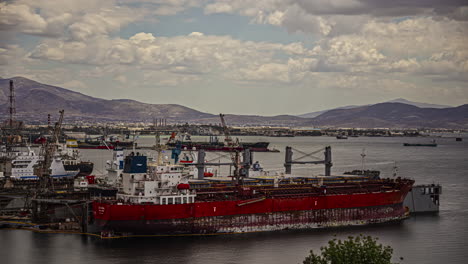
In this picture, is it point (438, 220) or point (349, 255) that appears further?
point (438, 220)

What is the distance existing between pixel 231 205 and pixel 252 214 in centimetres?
172

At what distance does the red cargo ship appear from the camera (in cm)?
3241

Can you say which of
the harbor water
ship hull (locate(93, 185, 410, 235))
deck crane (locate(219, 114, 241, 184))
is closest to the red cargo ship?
ship hull (locate(93, 185, 410, 235))

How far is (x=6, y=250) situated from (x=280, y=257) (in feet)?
44.9

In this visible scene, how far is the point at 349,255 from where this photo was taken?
1883 centimetres

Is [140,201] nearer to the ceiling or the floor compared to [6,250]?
nearer to the ceiling

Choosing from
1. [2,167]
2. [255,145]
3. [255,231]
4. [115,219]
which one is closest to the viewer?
[115,219]

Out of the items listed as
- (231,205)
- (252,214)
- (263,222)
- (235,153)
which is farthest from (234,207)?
(235,153)

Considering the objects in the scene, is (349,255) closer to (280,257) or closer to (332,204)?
(280,257)

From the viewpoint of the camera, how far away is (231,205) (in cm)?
3459

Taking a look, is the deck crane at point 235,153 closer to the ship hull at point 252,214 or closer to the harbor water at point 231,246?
the ship hull at point 252,214

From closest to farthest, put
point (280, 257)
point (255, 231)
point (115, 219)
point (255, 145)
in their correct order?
point (280, 257) < point (115, 219) < point (255, 231) < point (255, 145)

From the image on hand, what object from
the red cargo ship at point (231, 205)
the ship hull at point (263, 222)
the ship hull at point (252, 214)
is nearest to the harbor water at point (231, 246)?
the ship hull at point (263, 222)

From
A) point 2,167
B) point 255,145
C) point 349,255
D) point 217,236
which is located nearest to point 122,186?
point 217,236
